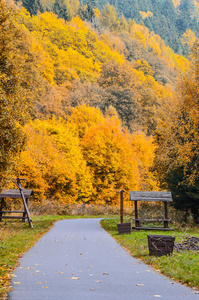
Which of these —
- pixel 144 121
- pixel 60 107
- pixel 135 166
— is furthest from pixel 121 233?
pixel 144 121

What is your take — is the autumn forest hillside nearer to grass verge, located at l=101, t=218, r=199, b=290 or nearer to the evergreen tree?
the evergreen tree

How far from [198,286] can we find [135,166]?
40.6 meters

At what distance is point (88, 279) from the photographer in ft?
25.8

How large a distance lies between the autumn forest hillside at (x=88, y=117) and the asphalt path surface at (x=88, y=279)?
316 inches

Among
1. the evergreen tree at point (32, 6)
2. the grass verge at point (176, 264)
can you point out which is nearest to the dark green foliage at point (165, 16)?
the evergreen tree at point (32, 6)

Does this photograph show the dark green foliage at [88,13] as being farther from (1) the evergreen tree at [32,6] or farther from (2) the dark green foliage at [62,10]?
(1) the evergreen tree at [32,6]

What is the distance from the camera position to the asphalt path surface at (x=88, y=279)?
646cm

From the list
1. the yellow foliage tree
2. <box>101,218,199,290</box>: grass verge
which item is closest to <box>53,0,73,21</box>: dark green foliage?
the yellow foliage tree

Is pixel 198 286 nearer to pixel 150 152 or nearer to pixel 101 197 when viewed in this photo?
pixel 101 197

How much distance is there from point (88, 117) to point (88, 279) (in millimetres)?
50106

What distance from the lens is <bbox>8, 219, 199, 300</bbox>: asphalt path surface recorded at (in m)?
6.46

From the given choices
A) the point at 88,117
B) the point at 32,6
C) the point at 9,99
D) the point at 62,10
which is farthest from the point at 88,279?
the point at 62,10

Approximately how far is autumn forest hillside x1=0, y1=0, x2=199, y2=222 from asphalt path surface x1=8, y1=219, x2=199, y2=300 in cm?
802

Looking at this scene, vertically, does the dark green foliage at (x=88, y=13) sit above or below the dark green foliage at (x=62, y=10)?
above
